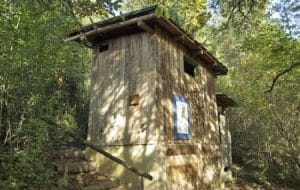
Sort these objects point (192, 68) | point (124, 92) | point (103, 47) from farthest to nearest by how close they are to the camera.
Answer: point (192, 68), point (103, 47), point (124, 92)

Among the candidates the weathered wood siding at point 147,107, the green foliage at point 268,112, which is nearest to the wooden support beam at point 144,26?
the weathered wood siding at point 147,107

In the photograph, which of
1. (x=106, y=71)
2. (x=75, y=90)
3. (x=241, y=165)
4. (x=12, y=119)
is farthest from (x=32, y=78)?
(x=241, y=165)

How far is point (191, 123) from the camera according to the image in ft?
32.6

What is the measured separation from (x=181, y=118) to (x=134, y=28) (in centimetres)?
279

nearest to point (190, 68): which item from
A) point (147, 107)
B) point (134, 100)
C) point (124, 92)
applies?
point (124, 92)

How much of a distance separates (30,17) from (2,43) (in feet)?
3.68

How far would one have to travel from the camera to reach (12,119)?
7527 millimetres

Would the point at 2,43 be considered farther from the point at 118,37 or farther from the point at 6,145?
the point at 118,37

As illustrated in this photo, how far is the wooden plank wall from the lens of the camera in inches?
335

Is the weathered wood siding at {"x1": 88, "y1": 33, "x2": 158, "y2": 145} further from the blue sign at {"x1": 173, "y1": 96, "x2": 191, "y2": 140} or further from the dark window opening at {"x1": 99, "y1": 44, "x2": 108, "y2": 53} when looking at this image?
the blue sign at {"x1": 173, "y1": 96, "x2": 191, "y2": 140}

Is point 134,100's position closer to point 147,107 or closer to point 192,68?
point 147,107

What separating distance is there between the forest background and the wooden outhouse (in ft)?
2.49

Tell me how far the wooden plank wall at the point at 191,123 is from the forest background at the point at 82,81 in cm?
107

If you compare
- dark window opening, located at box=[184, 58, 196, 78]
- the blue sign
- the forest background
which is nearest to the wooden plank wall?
the blue sign
